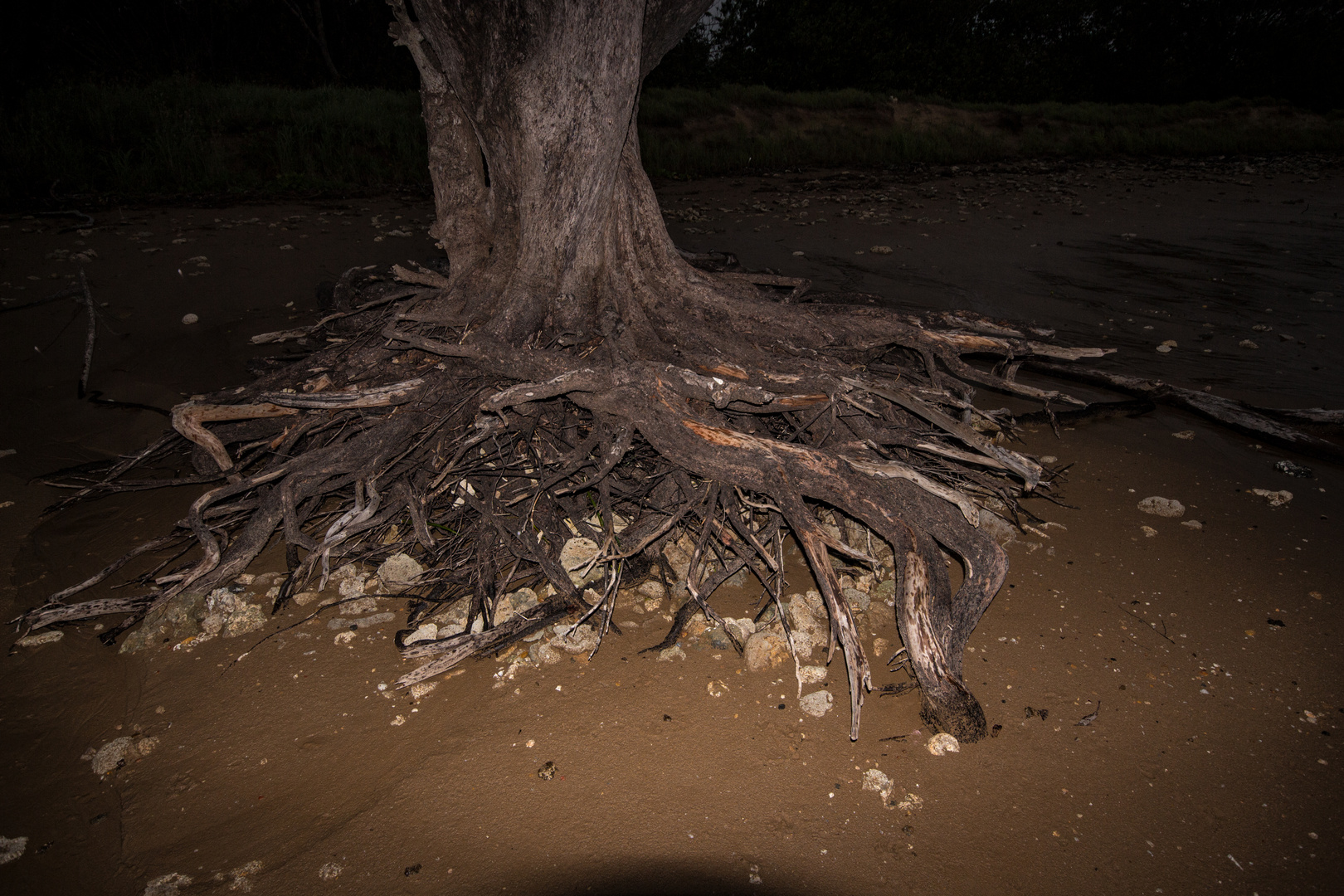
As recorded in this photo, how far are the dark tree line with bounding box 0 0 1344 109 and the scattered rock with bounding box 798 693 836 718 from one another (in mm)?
18752

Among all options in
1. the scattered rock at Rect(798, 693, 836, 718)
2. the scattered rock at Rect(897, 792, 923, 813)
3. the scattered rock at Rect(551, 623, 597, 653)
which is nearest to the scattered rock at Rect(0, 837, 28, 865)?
the scattered rock at Rect(551, 623, 597, 653)

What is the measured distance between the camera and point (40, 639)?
2318 mm

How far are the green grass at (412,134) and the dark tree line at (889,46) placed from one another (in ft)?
17.2

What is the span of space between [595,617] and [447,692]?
54 centimetres

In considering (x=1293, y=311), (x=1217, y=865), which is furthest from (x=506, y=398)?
(x=1293, y=311)

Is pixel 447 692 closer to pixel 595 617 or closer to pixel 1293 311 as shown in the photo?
pixel 595 617

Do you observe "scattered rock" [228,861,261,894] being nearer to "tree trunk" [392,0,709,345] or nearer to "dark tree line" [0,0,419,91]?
"tree trunk" [392,0,709,345]

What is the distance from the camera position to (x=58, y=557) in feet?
8.89

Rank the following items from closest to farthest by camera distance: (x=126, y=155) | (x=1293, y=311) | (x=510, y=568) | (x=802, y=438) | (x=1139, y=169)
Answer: (x=510, y=568) < (x=802, y=438) < (x=1293, y=311) < (x=126, y=155) < (x=1139, y=169)

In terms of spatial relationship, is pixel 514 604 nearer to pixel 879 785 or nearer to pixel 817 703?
pixel 817 703

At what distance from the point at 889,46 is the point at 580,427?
25.2 meters

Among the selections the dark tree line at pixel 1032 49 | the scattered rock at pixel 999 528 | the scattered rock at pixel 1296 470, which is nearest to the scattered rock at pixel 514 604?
the scattered rock at pixel 999 528

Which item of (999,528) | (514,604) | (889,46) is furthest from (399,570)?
(889,46)

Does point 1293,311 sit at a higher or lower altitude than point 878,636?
higher
